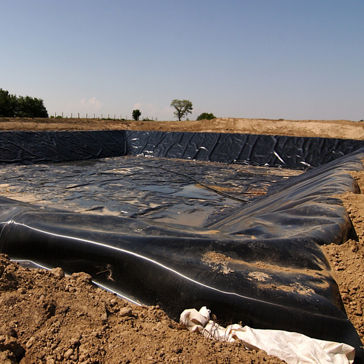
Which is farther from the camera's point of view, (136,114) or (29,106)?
(136,114)

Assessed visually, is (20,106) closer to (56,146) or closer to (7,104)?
(7,104)

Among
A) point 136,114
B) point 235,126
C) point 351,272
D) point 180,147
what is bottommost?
point 351,272

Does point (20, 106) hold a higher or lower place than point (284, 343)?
higher

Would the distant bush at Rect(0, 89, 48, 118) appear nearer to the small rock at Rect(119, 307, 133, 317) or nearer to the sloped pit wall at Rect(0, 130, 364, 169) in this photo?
the sloped pit wall at Rect(0, 130, 364, 169)

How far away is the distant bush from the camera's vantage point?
2732 cm

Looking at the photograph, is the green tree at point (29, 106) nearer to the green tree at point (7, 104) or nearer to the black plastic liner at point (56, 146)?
the green tree at point (7, 104)

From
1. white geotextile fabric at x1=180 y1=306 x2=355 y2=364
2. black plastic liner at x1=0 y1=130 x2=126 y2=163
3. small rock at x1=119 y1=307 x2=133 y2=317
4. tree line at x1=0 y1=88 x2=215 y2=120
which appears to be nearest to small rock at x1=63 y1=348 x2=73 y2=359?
small rock at x1=119 y1=307 x2=133 y2=317

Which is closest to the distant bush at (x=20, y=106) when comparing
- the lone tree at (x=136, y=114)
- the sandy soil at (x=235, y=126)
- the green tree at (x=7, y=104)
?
the green tree at (x=7, y=104)

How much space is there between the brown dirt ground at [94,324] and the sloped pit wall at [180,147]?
7.92 metres

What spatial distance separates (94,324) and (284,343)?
80cm

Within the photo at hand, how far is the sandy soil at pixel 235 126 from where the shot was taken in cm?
1262

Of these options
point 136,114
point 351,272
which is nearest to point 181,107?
point 136,114

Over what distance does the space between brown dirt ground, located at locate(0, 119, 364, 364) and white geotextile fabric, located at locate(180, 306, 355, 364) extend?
45mm

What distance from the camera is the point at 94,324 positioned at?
3.98 ft
